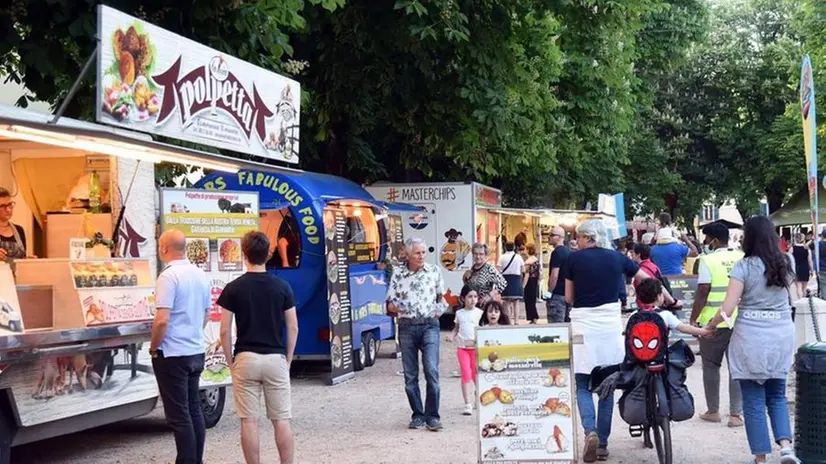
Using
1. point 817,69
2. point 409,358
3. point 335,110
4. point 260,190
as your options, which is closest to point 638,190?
point 817,69

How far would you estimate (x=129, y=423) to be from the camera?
11406 millimetres

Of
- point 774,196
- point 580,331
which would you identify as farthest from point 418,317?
point 774,196

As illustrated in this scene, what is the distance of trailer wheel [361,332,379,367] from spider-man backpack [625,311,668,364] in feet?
26.3

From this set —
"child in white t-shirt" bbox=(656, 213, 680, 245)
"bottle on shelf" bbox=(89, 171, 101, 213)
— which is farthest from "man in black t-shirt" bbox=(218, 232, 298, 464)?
"child in white t-shirt" bbox=(656, 213, 680, 245)

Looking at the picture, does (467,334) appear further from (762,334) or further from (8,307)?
(8,307)

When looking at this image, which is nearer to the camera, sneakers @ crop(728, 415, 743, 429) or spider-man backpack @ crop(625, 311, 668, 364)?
spider-man backpack @ crop(625, 311, 668, 364)

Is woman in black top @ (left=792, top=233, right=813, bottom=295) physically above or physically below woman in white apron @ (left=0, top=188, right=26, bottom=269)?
below

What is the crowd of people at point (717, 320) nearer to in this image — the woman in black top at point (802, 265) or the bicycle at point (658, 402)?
the bicycle at point (658, 402)

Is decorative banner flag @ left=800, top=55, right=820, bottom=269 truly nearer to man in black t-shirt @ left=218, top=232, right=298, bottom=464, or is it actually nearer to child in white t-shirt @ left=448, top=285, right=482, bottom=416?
child in white t-shirt @ left=448, top=285, right=482, bottom=416

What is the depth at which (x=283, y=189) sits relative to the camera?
48.8ft

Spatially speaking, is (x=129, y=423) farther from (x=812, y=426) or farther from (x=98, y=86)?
(x=812, y=426)

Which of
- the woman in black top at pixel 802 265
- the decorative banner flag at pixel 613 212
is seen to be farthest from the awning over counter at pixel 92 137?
the woman in black top at pixel 802 265

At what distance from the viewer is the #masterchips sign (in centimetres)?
752

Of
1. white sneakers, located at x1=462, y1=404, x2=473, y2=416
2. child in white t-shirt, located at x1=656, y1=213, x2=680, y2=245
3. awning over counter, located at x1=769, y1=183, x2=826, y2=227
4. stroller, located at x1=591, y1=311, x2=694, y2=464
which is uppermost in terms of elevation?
awning over counter, located at x1=769, y1=183, x2=826, y2=227
